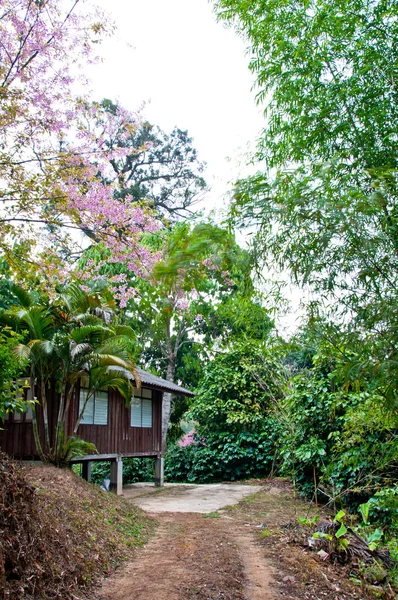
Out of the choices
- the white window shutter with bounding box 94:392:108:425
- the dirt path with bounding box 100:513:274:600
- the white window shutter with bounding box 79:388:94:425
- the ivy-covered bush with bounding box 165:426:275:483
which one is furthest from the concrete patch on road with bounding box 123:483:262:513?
the dirt path with bounding box 100:513:274:600

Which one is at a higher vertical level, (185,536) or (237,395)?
(237,395)

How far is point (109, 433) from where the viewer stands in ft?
39.7

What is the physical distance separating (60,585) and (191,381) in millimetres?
16408

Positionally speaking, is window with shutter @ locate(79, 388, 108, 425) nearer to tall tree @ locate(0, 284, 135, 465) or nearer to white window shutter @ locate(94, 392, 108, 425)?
white window shutter @ locate(94, 392, 108, 425)

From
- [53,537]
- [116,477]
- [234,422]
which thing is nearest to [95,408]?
[116,477]

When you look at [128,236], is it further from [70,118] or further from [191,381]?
[191,381]

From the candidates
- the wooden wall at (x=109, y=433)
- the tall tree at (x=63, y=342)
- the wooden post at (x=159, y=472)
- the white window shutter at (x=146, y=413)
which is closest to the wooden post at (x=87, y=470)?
the wooden wall at (x=109, y=433)

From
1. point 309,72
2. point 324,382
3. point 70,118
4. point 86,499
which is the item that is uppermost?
point 70,118

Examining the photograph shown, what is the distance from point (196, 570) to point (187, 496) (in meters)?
7.10

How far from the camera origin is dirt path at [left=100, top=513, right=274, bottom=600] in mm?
4754

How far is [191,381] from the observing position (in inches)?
821

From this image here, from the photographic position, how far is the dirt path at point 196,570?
15.6 feet

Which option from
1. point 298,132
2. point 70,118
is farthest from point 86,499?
point 298,132

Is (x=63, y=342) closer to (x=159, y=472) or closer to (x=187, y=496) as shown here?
(x=187, y=496)
